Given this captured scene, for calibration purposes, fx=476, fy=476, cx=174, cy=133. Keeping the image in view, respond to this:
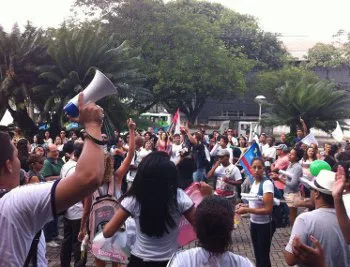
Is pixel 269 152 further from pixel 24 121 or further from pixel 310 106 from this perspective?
pixel 310 106

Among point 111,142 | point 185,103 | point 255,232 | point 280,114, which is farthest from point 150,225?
point 185,103

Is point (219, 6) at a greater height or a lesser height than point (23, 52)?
greater

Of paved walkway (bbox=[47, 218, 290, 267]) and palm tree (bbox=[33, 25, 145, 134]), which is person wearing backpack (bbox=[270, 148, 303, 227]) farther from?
palm tree (bbox=[33, 25, 145, 134])

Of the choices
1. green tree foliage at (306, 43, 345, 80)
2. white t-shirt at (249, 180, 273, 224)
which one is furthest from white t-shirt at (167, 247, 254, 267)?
green tree foliage at (306, 43, 345, 80)

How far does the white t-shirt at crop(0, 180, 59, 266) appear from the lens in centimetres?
202

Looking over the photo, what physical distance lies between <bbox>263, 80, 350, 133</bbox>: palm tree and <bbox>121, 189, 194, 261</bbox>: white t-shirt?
2408cm

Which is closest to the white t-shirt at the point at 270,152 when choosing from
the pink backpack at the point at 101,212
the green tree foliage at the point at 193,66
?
the pink backpack at the point at 101,212

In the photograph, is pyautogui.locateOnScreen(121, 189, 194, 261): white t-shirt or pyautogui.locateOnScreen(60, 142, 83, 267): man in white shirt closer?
pyautogui.locateOnScreen(121, 189, 194, 261): white t-shirt

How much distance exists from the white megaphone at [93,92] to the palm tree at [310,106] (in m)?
25.4

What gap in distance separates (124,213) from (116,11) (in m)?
26.9

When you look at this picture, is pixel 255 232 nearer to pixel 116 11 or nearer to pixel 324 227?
pixel 324 227

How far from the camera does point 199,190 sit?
4.70 m

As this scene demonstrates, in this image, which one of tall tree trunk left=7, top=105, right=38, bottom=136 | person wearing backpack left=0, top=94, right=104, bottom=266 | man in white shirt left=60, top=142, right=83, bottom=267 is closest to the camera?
person wearing backpack left=0, top=94, right=104, bottom=266

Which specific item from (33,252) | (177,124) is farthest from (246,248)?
(177,124)
